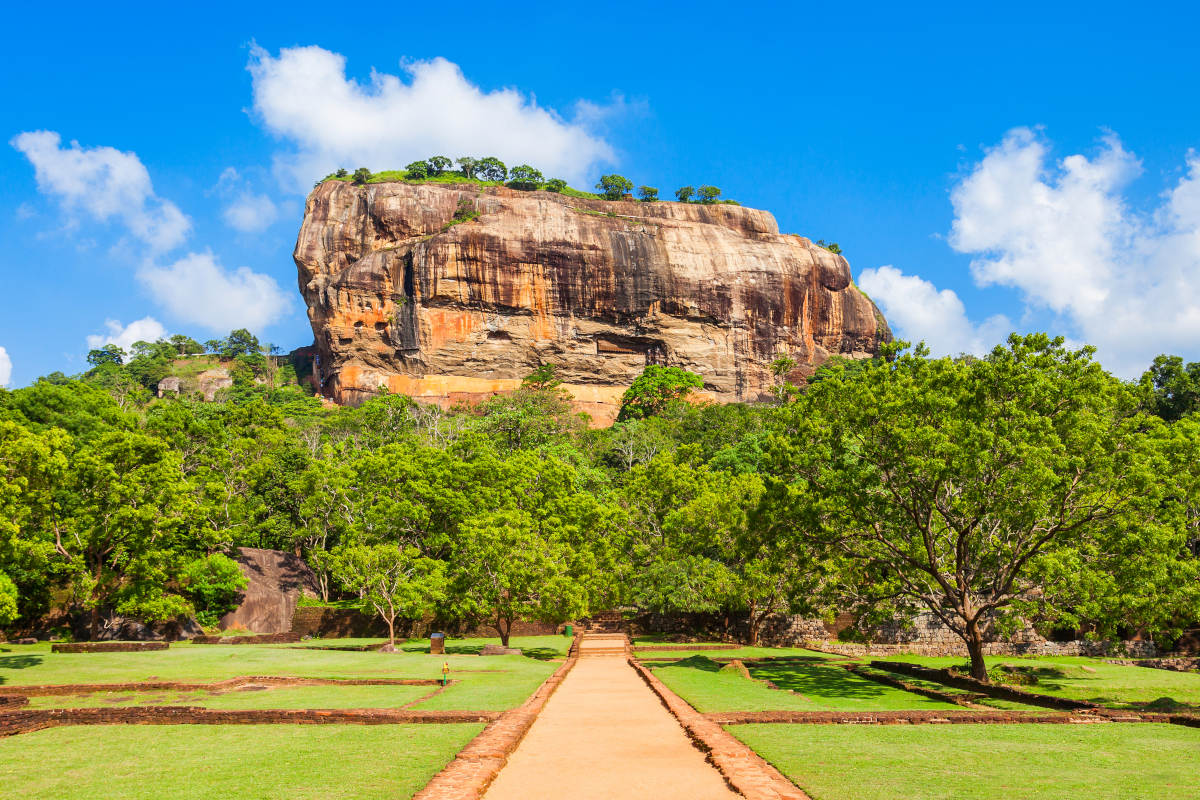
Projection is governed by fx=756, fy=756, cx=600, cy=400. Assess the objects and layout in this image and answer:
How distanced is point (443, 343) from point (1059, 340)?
6683 cm

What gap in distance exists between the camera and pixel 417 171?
93688 mm

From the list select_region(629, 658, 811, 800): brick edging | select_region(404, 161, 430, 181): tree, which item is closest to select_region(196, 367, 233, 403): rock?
select_region(404, 161, 430, 181): tree

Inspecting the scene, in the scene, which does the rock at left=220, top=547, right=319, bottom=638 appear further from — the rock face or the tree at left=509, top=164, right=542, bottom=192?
the tree at left=509, top=164, right=542, bottom=192

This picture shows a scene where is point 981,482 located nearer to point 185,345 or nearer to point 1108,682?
point 1108,682

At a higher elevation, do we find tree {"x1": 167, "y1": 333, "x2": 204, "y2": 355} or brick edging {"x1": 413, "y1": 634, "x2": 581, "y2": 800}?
tree {"x1": 167, "y1": 333, "x2": 204, "y2": 355}

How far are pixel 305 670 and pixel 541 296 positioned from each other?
6371cm

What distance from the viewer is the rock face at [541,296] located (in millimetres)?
78312

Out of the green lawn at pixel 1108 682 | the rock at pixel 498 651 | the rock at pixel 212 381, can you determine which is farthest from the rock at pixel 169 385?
the green lawn at pixel 1108 682

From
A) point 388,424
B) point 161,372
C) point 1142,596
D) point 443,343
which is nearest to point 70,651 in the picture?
point 1142,596

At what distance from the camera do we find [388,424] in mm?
54906

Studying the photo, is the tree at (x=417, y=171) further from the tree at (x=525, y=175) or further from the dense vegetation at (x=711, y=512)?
the dense vegetation at (x=711, y=512)

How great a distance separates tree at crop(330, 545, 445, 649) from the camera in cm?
2739

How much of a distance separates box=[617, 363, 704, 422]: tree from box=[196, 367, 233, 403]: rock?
47326mm

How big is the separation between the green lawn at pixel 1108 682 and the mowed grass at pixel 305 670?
1225 cm
